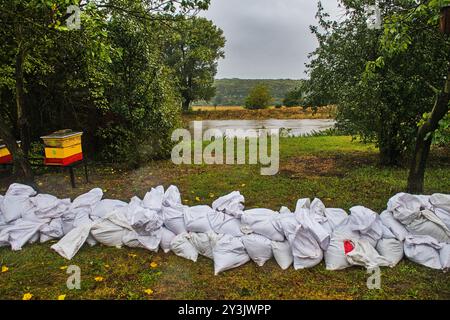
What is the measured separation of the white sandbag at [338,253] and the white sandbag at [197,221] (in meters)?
1.39

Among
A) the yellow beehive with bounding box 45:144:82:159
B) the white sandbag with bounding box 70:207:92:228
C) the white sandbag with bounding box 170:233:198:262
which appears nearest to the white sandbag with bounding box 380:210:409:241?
the white sandbag with bounding box 170:233:198:262

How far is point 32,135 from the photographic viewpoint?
934 centimetres

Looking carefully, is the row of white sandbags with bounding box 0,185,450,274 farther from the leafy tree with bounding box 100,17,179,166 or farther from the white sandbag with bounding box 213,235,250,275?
the leafy tree with bounding box 100,17,179,166

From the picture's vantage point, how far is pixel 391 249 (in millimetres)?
3895

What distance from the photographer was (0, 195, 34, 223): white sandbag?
452cm

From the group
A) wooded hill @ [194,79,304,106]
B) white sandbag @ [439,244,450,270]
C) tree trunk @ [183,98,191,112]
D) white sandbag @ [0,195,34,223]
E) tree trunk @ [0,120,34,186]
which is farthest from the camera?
wooded hill @ [194,79,304,106]

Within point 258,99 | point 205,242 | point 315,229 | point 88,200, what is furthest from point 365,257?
point 258,99

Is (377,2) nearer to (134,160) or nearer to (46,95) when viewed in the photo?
(134,160)

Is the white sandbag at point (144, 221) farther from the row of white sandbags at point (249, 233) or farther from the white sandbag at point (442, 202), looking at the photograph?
the white sandbag at point (442, 202)

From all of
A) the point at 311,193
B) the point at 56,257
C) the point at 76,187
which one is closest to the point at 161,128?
the point at 76,187

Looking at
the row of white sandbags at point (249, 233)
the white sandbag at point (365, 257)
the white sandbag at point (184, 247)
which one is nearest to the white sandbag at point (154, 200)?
the row of white sandbags at point (249, 233)

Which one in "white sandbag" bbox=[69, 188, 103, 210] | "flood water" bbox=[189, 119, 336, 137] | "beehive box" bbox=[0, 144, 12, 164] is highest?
"beehive box" bbox=[0, 144, 12, 164]

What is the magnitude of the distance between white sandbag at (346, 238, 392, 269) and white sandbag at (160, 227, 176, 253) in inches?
80.0
